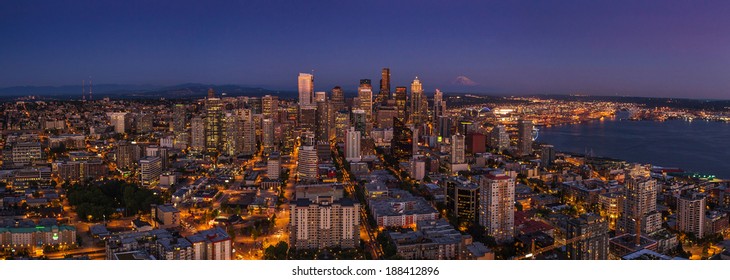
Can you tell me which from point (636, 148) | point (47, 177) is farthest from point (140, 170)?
point (636, 148)

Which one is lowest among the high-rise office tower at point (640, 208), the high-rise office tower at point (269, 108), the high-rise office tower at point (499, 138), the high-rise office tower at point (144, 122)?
the high-rise office tower at point (640, 208)

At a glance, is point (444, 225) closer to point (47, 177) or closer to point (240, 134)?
point (47, 177)

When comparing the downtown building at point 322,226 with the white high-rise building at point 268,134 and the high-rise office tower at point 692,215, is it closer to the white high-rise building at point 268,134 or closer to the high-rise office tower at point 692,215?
the high-rise office tower at point 692,215

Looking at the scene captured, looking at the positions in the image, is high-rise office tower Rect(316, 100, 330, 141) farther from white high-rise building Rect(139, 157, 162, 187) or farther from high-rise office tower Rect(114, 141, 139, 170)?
white high-rise building Rect(139, 157, 162, 187)

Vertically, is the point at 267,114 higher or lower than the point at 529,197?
higher

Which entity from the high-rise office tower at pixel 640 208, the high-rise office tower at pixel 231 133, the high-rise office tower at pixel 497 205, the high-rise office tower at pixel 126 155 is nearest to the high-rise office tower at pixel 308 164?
the high-rise office tower at pixel 126 155

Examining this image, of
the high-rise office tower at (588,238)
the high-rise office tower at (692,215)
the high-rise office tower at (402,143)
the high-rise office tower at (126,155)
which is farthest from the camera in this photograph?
the high-rise office tower at (402,143)
